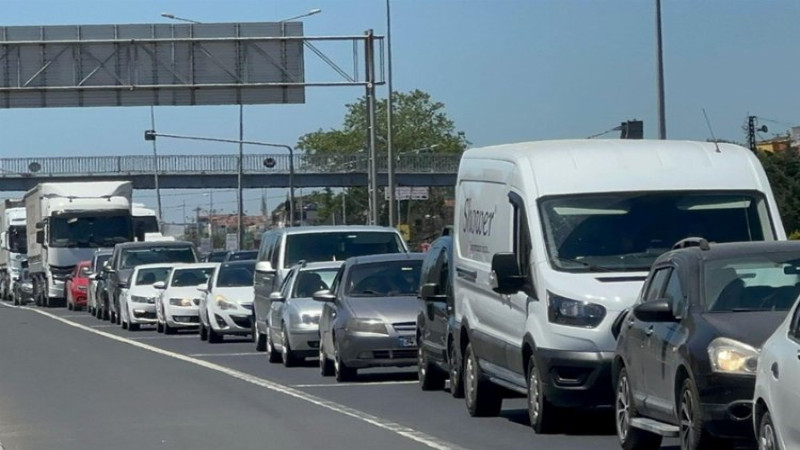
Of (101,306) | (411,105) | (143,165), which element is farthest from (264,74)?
(411,105)

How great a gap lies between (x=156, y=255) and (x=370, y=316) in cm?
2601

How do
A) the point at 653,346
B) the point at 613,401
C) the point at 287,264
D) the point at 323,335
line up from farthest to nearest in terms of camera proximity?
the point at 287,264 → the point at 323,335 → the point at 613,401 → the point at 653,346

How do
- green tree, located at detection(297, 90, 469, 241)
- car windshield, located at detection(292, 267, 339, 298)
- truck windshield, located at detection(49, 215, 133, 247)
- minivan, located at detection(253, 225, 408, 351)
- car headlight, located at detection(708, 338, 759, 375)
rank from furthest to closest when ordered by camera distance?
green tree, located at detection(297, 90, 469, 241), truck windshield, located at detection(49, 215, 133, 247), minivan, located at detection(253, 225, 408, 351), car windshield, located at detection(292, 267, 339, 298), car headlight, located at detection(708, 338, 759, 375)

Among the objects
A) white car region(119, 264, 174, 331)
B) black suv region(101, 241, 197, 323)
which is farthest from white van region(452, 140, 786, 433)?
black suv region(101, 241, 197, 323)

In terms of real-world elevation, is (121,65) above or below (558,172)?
above

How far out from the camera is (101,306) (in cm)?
4694

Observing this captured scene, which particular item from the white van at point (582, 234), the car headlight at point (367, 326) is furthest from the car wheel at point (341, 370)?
the white van at point (582, 234)

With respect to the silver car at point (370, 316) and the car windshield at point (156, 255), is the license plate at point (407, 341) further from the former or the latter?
the car windshield at point (156, 255)

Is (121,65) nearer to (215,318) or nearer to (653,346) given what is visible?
(215,318)

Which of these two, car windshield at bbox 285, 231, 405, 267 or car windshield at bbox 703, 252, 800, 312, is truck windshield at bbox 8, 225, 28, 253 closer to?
car windshield at bbox 285, 231, 405, 267

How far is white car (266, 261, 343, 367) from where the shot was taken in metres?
24.0

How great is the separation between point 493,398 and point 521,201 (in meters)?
2.24

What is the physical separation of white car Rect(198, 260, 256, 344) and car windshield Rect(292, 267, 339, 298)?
6.31 m

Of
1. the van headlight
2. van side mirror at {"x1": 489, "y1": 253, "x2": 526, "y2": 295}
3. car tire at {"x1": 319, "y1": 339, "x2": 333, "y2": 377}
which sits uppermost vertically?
van side mirror at {"x1": 489, "y1": 253, "x2": 526, "y2": 295}
